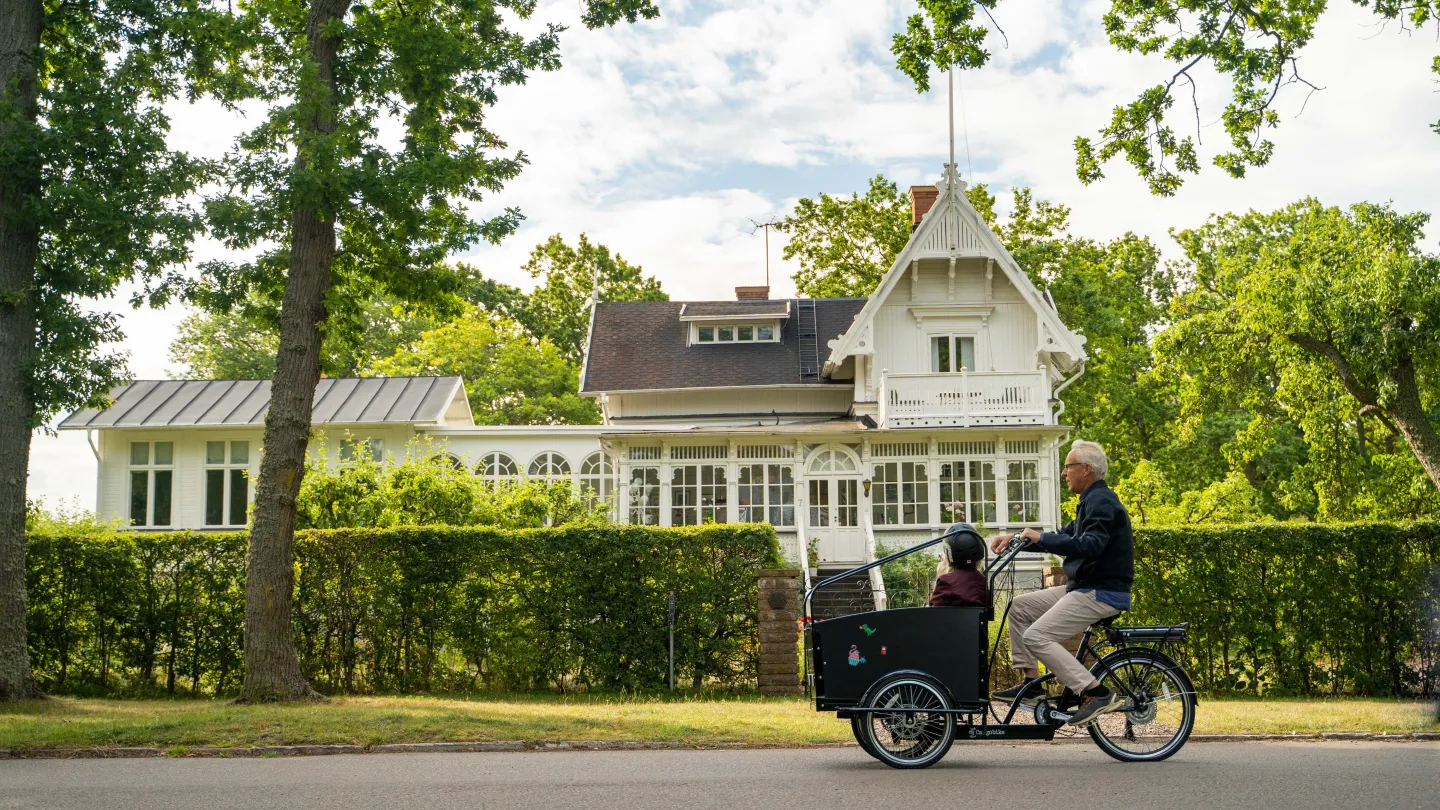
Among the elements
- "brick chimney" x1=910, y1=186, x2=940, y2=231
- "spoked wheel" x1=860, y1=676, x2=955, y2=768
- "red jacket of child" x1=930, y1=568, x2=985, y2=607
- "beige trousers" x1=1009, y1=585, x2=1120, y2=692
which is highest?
"brick chimney" x1=910, y1=186, x2=940, y2=231

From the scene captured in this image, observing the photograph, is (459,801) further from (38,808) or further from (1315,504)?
(1315,504)

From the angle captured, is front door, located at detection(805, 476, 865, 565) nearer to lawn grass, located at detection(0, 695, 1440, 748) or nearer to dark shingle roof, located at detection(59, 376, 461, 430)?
dark shingle roof, located at detection(59, 376, 461, 430)

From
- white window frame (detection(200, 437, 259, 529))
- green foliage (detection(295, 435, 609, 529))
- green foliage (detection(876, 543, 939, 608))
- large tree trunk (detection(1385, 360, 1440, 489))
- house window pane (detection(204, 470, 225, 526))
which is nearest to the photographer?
green foliage (detection(295, 435, 609, 529))

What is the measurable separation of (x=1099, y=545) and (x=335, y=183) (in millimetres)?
8779

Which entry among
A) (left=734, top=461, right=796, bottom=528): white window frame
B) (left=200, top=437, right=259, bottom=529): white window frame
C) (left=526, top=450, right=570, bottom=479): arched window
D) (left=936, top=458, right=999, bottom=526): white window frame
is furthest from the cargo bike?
(left=200, top=437, right=259, bottom=529): white window frame

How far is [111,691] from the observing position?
48.0 ft

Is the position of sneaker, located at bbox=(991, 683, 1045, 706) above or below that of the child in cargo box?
below

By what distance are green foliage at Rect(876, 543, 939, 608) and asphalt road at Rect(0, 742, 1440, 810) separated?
12.8 m

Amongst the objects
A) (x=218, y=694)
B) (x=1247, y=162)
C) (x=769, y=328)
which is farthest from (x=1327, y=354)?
(x=218, y=694)

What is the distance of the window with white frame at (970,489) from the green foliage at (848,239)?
12526mm

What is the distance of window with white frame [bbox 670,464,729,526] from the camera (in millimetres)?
28344

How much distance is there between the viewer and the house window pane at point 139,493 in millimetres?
31578

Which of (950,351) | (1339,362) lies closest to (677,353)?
(950,351)

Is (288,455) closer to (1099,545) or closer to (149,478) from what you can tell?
(1099,545)
